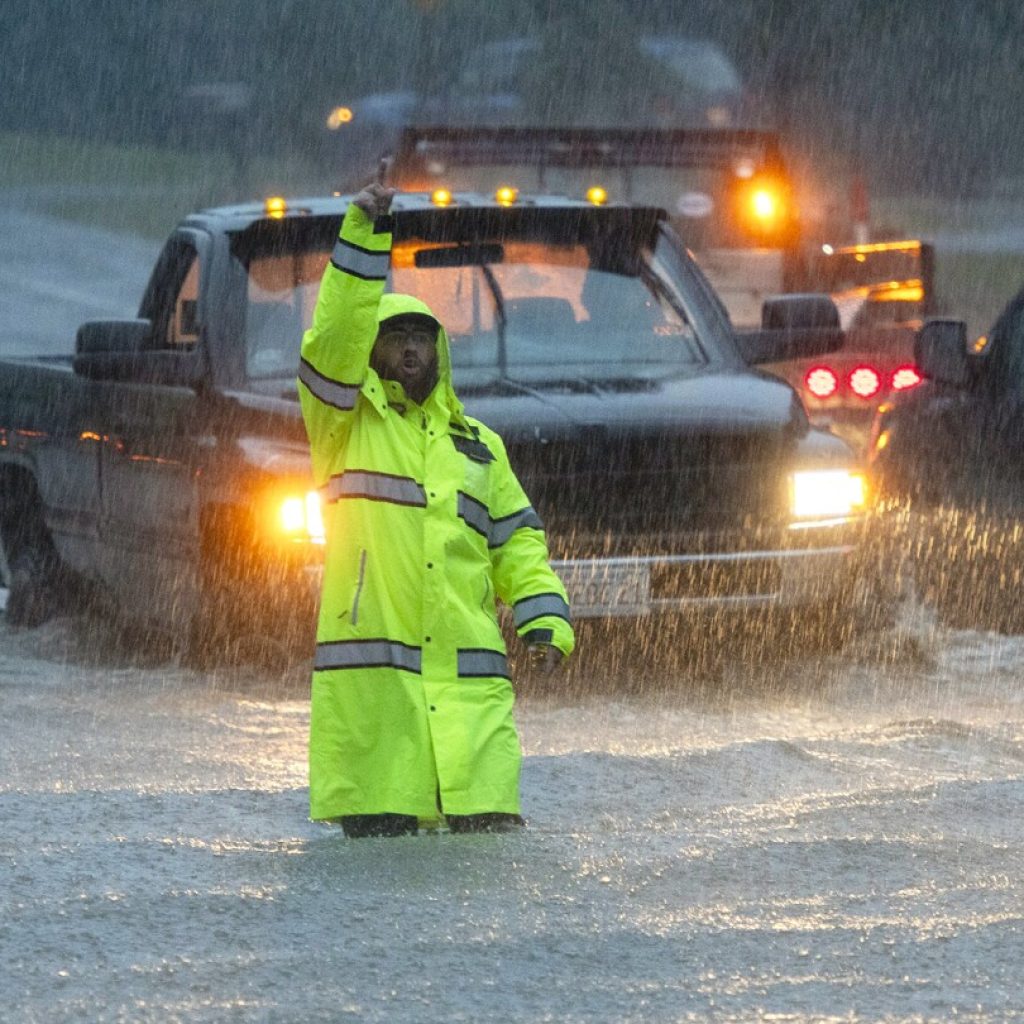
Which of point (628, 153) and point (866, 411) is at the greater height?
point (628, 153)

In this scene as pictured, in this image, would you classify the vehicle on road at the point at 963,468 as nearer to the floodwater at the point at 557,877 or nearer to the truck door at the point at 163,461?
the floodwater at the point at 557,877

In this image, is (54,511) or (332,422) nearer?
(332,422)

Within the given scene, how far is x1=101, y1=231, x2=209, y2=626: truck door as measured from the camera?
29.0 feet

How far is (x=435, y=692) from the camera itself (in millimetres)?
5898

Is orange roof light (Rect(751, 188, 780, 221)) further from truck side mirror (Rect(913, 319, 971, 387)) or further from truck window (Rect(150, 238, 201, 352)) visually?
truck side mirror (Rect(913, 319, 971, 387))

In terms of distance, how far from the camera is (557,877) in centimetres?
563

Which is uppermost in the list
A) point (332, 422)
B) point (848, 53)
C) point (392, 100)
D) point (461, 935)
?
point (848, 53)

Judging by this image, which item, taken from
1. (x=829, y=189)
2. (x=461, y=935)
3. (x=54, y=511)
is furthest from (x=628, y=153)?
(x=829, y=189)

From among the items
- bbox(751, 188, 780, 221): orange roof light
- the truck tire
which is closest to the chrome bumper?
the truck tire

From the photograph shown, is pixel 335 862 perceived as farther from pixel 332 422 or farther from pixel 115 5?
pixel 115 5

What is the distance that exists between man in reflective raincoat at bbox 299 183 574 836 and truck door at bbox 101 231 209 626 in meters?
2.68

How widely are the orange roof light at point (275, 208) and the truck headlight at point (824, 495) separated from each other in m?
2.07

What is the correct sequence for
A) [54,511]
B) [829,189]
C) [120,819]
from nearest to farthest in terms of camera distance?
[120,819], [54,511], [829,189]

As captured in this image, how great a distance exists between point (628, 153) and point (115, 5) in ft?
137
